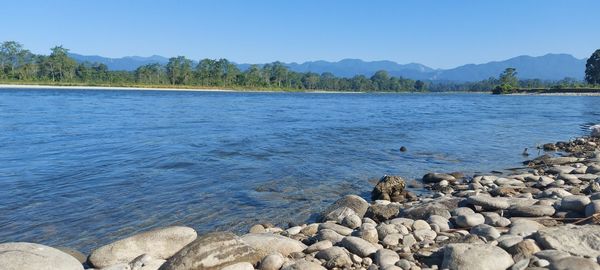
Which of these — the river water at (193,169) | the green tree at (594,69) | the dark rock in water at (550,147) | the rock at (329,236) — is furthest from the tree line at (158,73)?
the rock at (329,236)

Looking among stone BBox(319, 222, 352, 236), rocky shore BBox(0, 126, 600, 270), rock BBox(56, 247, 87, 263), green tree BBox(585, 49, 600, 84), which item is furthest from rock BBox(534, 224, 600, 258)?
green tree BBox(585, 49, 600, 84)

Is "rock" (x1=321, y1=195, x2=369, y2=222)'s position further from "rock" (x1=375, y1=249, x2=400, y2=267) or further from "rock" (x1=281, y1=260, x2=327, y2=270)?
"rock" (x1=281, y1=260, x2=327, y2=270)

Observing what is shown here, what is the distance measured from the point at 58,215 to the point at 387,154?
34.0ft

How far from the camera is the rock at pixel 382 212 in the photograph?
23.5 ft

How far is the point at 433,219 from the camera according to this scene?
6.34 meters

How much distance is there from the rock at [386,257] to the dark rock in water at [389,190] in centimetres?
412

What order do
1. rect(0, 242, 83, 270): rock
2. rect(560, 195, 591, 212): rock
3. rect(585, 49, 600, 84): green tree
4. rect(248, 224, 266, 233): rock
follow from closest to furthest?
rect(0, 242, 83, 270): rock
rect(560, 195, 591, 212): rock
rect(248, 224, 266, 233): rock
rect(585, 49, 600, 84): green tree

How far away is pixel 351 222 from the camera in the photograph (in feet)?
21.6

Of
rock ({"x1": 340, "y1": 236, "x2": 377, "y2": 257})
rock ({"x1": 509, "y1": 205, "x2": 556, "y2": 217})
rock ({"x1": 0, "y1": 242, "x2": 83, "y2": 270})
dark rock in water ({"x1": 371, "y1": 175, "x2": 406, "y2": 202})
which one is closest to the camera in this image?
rock ({"x1": 0, "y1": 242, "x2": 83, "y2": 270})

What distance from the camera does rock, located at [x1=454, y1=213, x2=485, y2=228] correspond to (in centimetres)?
611

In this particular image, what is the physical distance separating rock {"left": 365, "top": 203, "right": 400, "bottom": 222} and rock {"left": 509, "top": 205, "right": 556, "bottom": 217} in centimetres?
172

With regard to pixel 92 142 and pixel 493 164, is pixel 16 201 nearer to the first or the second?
pixel 92 142

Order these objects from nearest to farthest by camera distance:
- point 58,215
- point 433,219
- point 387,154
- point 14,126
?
point 433,219 → point 58,215 → point 387,154 → point 14,126

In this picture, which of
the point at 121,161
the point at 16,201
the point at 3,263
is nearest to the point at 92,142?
the point at 121,161
